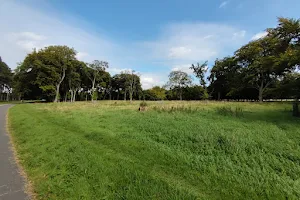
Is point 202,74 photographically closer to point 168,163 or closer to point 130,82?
point 130,82

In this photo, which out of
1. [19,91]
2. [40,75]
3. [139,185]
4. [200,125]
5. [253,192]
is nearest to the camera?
[253,192]

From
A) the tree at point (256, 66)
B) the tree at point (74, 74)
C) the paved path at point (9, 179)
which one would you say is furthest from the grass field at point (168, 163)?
the tree at point (74, 74)

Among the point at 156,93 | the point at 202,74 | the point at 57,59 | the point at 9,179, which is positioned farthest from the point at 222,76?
the point at 9,179

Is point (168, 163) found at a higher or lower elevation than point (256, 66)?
lower

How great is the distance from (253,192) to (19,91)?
182 feet

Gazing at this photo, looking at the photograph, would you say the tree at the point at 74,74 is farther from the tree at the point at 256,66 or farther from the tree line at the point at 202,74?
the tree at the point at 256,66

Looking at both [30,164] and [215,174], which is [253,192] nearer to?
[215,174]

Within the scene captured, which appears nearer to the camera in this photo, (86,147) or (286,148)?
(286,148)

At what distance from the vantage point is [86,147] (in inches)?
259

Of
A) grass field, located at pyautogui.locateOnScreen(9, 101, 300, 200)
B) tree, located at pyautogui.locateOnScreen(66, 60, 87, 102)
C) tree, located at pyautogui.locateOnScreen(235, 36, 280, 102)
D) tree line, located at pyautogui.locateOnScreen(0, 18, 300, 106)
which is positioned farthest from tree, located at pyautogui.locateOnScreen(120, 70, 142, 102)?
grass field, located at pyautogui.locateOnScreen(9, 101, 300, 200)

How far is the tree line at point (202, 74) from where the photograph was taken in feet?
48.9

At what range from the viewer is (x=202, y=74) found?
61.0 meters

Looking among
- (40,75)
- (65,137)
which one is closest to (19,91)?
(40,75)

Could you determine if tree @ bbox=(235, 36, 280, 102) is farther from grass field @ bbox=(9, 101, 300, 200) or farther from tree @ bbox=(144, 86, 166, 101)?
tree @ bbox=(144, 86, 166, 101)
